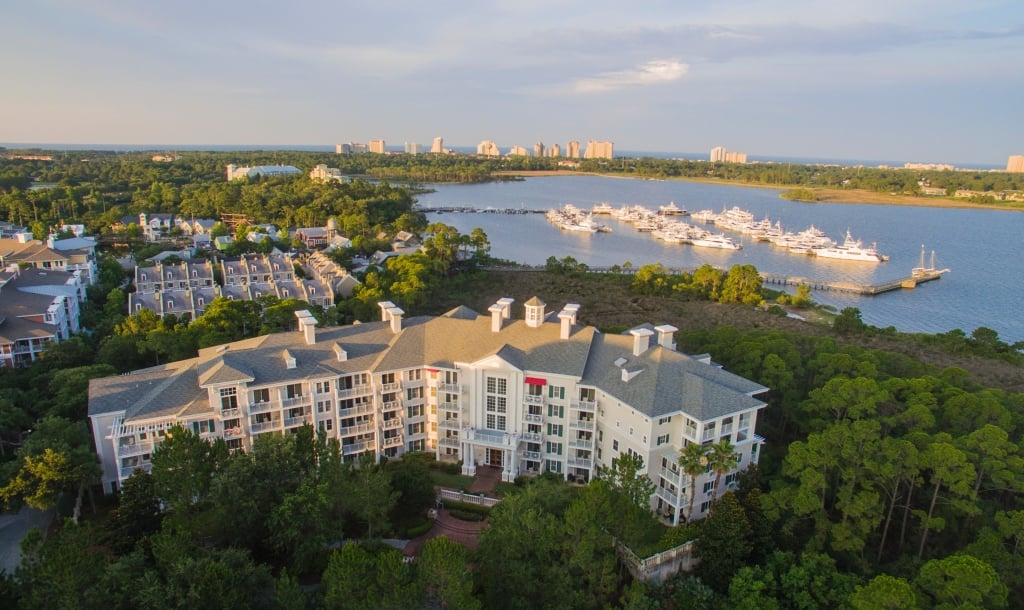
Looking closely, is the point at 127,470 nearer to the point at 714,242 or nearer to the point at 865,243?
the point at 714,242

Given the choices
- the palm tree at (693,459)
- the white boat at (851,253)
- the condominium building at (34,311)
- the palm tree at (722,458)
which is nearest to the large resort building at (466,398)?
the palm tree at (693,459)

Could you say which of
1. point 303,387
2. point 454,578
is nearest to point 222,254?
point 303,387

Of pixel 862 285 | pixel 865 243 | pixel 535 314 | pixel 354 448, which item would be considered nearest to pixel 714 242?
pixel 862 285

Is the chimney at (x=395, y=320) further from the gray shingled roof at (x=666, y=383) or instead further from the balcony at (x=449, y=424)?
the gray shingled roof at (x=666, y=383)

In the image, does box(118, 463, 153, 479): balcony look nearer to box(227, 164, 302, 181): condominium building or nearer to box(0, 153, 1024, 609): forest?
box(0, 153, 1024, 609): forest

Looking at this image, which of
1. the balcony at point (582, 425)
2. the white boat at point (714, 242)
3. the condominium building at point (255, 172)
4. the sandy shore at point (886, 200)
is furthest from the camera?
the sandy shore at point (886, 200)

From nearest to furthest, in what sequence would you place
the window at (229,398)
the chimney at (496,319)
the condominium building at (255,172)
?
the window at (229,398)
the chimney at (496,319)
the condominium building at (255,172)
